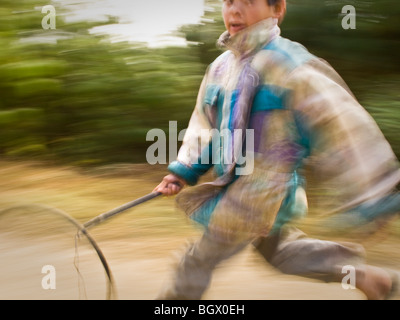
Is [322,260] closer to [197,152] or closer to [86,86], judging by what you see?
[197,152]

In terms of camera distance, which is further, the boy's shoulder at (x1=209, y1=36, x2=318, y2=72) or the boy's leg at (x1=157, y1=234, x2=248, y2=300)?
the boy's leg at (x1=157, y1=234, x2=248, y2=300)

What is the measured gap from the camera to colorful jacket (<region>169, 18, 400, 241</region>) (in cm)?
261

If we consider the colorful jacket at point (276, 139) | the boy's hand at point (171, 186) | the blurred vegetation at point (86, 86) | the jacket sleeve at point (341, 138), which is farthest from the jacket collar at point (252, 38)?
the blurred vegetation at point (86, 86)

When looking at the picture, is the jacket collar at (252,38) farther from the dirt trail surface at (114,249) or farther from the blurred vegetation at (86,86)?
the blurred vegetation at (86,86)

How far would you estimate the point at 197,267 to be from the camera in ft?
9.34

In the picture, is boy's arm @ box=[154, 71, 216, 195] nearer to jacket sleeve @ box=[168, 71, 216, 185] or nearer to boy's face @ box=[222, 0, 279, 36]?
jacket sleeve @ box=[168, 71, 216, 185]

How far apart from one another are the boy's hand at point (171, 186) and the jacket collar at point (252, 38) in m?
0.58

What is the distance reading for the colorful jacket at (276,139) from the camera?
103 inches

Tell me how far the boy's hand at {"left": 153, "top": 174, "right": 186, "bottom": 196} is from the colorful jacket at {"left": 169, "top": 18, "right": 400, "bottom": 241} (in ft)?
0.15

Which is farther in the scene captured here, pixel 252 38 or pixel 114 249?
pixel 114 249

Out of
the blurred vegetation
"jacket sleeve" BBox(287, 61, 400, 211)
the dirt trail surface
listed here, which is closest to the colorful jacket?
"jacket sleeve" BBox(287, 61, 400, 211)

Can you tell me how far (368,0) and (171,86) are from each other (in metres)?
1.86

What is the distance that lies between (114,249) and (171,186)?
5.88ft

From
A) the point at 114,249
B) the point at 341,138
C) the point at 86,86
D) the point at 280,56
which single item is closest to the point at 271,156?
the point at 341,138
